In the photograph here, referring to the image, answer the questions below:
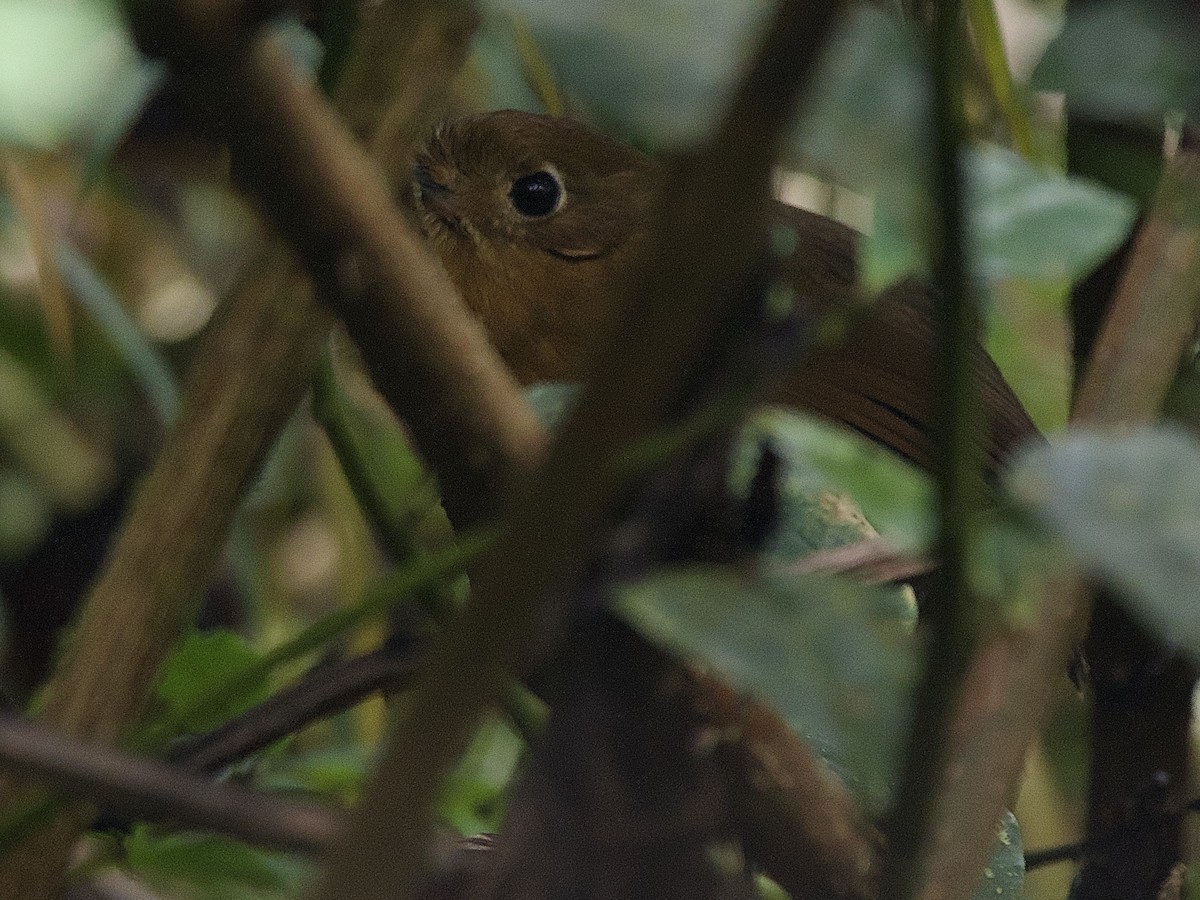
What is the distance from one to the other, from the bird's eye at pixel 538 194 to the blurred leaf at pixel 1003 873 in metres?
1.20

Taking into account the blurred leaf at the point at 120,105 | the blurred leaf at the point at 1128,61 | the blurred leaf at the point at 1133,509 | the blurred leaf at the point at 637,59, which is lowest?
the blurred leaf at the point at 120,105

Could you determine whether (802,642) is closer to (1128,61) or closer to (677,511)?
(677,511)

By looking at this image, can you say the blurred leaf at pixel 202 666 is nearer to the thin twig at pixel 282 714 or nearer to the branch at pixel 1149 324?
the thin twig at pixel 282 714

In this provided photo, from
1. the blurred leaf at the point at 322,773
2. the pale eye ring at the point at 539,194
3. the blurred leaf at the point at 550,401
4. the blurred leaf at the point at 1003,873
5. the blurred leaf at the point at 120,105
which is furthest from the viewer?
the pale eye ring at the point at 539,194

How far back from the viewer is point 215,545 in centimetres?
110

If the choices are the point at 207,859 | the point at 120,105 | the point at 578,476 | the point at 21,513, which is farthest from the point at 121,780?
the point at 21,513

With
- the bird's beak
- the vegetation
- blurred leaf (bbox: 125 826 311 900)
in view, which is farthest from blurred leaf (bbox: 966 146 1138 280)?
the bird's beak

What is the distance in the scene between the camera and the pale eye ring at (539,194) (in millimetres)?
1916

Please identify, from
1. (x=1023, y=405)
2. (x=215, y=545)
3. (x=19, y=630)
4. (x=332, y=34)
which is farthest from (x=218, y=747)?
(x=19, y=630)

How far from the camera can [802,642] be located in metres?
0.46

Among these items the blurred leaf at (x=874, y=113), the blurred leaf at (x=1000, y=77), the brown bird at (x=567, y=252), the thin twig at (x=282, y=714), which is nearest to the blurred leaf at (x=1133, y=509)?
the blurred leaf at (x=874, y=113)

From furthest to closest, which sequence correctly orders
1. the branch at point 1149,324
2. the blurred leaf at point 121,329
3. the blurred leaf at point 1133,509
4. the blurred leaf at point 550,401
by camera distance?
the blurred leaf at point 121,329
the branch at point 1149,324
the blurred leaf at point 550,401
the blurred leaf at point 1133,509

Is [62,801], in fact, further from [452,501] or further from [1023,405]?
[1023,405]

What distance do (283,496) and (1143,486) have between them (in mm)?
1987
